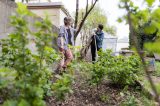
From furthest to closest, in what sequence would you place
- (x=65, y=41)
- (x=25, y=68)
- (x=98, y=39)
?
(x=98, y=39) < (x=65, y=41) < (x=25, y=68)

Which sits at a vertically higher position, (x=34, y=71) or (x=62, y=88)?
(x=34, y=71)

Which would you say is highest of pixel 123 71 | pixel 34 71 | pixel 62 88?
pixel 34 71

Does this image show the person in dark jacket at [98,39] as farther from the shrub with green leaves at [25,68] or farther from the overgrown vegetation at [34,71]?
the shrub with green leaves at [25,68]

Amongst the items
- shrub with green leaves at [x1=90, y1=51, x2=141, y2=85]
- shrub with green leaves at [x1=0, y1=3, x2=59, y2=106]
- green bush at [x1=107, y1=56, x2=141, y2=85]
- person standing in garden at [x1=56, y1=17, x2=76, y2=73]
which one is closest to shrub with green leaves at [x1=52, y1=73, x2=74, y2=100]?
shrub with green leaves at [x1=0, y1=3, x2=59, y2=106]

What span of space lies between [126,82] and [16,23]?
14.1 ft

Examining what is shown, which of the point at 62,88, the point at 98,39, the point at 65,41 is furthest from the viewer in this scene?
the point at 98,39

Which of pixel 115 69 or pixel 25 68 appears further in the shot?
pixel 115 69

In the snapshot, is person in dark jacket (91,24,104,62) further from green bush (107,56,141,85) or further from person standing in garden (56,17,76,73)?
green bush (107,56,141,85)

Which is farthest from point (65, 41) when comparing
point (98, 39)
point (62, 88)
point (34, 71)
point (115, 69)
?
point (34, 71)

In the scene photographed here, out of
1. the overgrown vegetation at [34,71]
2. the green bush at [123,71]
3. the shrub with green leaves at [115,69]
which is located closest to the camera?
the overgrown vegetation at [34,71]

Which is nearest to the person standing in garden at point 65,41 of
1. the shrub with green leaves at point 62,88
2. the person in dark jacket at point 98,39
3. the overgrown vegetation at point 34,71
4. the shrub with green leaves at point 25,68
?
the overgrown vegetation at point 34,71

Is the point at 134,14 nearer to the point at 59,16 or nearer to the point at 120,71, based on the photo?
the point at 120,71

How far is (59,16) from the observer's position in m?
14.3

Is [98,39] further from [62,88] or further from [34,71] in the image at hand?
[34,71]
